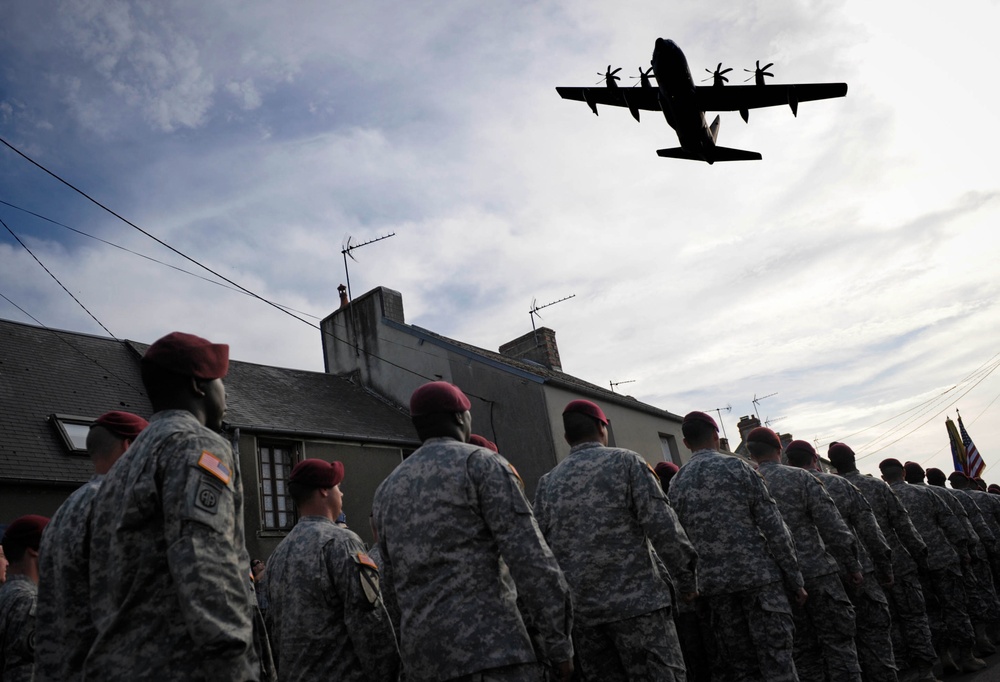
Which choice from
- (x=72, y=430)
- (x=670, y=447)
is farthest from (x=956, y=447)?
(x=72, y=430)

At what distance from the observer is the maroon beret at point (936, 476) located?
12773mm

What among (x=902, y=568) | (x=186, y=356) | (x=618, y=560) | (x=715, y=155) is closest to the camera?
(x=186, y=356)

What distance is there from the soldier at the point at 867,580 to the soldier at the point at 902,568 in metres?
0.41

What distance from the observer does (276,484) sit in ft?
53.2

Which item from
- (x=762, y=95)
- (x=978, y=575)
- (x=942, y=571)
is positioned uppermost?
(x=762, y=95)

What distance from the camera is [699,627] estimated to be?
20.3ft

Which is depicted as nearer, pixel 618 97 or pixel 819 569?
pixel 819 569

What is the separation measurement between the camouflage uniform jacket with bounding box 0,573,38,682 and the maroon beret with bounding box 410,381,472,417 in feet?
8.22

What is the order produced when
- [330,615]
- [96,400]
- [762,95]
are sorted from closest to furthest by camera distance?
[330,615] < [96,400] < [762,95]

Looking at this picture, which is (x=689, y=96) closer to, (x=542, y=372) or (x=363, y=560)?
(x=542, y=372)

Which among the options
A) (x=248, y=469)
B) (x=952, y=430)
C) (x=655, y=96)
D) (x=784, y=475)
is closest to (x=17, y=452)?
(x=248, y=469)

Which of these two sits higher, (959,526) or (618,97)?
(618,97)

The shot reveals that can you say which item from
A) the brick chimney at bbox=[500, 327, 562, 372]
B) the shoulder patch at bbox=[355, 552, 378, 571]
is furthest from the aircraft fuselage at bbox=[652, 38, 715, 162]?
the shoulder patch at bbox=[355, 552, 378, 571]

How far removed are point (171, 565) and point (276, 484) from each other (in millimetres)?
14583
